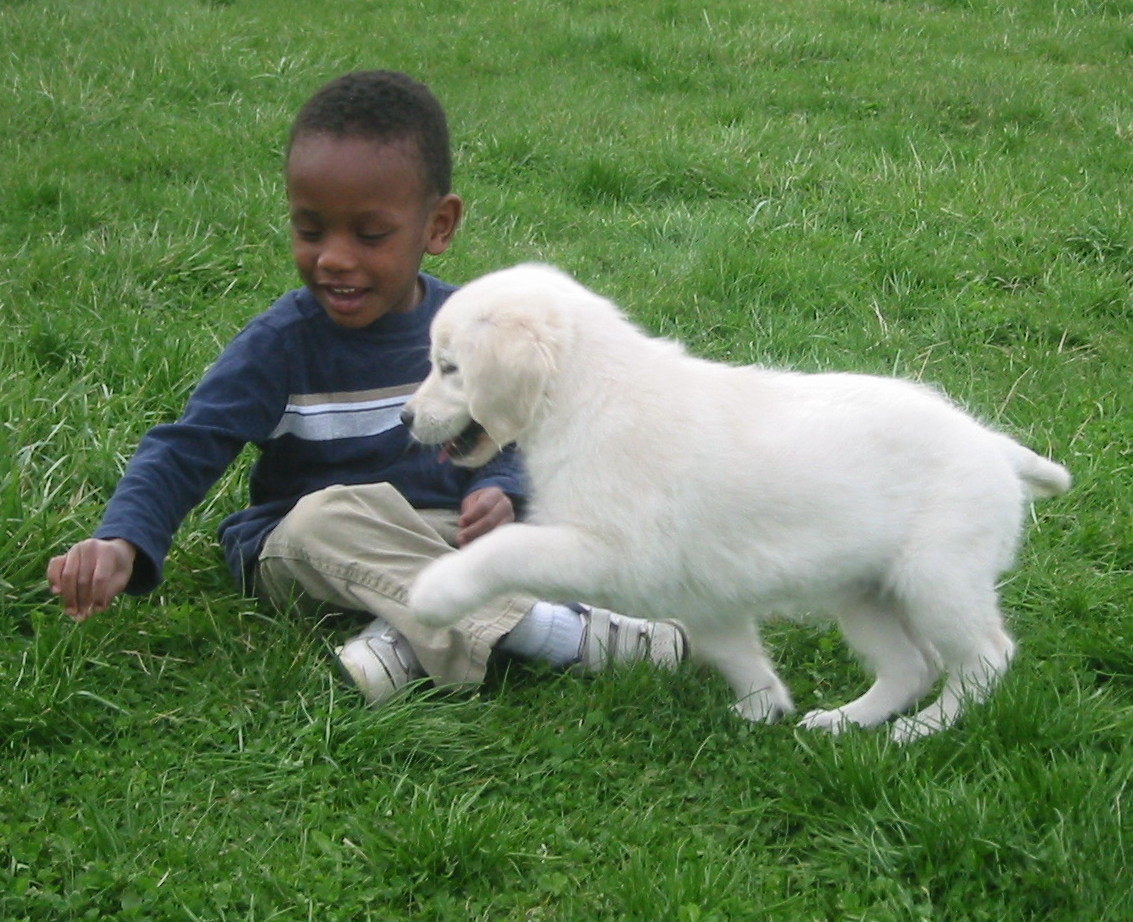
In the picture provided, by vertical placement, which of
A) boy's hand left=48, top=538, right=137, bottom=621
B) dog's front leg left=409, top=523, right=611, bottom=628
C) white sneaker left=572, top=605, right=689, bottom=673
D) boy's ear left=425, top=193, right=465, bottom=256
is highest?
boy's ear left=425, top=193, right=465, bottom=256

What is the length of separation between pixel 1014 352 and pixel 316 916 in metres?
3.64

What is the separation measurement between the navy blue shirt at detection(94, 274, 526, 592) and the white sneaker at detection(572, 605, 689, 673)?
0.41 meters

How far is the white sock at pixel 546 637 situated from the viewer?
322 centimetres

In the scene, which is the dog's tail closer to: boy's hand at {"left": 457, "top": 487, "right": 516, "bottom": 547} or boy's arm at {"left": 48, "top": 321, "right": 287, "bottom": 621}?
boy's hand at {"left": 457, "top": 487, "right": 516, "bottom": 547}

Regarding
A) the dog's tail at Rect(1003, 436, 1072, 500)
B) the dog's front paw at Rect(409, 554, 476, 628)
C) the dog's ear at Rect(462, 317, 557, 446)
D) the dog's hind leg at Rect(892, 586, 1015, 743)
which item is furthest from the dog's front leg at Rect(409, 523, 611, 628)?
the dog's tail at Rect(1003, 436, 1072, 500)

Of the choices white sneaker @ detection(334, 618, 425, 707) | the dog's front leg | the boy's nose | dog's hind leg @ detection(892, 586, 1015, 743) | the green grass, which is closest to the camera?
the green grass

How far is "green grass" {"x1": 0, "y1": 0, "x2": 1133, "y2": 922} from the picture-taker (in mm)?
2508

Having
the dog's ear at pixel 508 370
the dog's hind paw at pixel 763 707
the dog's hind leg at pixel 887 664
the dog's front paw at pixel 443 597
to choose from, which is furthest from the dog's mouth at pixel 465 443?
the dog's hind leg at pixel 887 664

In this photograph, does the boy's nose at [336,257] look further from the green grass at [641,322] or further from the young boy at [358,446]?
the green grass at [641,322]

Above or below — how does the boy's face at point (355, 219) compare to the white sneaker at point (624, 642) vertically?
above

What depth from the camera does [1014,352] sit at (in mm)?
5074

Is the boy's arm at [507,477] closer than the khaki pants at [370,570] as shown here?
No

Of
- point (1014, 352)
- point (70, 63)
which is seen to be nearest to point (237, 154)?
point (70, 63)

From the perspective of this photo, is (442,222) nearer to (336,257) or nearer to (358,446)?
(336,257)
